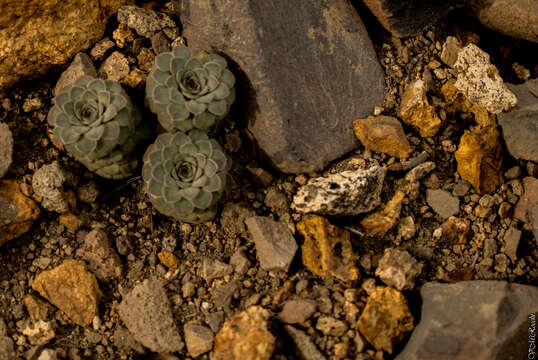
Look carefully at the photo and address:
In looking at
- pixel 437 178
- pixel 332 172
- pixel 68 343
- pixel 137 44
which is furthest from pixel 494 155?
pixel 68 343

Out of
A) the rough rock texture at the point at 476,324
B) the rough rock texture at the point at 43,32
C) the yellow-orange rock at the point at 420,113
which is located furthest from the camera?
the yellow-orange rock at the point at 420,113

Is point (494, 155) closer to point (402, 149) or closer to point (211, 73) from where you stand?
point (402, 149)

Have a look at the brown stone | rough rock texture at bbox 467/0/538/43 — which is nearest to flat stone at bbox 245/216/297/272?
the brown stone

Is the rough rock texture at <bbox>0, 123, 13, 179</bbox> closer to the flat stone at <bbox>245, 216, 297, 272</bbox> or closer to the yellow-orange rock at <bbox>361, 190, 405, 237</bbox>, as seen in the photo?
the flat stone at <bbox>245, 216, 297, 272</bbox>

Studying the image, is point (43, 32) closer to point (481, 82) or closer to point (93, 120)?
point (93, 120)

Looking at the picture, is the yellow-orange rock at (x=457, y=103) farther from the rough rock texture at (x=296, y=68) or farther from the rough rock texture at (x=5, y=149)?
the rough rock texture at (x=5, y=149)

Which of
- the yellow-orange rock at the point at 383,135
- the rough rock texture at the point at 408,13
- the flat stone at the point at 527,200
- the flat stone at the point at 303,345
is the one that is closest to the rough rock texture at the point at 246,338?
the flat stone at the point at 303,345

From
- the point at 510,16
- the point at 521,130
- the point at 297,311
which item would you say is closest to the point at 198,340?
the point at 297,311
